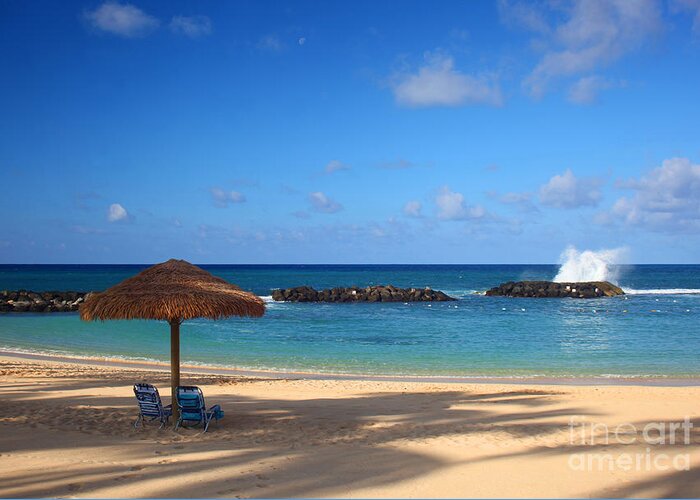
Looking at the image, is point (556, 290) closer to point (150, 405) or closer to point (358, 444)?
point (358, 444)

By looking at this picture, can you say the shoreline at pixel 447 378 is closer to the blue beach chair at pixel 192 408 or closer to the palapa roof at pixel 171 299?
the blue beach chair at pixel 192 408

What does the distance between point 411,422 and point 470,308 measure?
3279cm

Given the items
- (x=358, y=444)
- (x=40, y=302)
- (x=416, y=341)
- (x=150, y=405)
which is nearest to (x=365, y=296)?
(x=40, y=302)

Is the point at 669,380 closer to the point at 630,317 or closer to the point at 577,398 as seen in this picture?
the point at 577,398

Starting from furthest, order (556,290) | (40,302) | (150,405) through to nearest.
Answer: (556,290) → (40,302) → (150,405)

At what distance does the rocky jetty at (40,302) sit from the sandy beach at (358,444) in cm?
2961

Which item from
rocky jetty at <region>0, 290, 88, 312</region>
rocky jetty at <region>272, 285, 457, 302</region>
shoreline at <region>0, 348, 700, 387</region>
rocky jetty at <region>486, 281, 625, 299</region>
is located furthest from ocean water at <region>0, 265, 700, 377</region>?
rocky jetty at <region>486, 281, 625, 299</region>

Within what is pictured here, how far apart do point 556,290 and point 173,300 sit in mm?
51055

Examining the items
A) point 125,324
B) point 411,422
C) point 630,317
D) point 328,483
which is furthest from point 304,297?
point 328,483

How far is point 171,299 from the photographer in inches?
377

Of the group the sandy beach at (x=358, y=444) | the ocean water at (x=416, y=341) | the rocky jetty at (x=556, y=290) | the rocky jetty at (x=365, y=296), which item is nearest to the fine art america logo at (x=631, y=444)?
the sandy beach at (x=358, y=444)

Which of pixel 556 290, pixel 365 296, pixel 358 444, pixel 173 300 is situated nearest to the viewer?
pixel 358 444

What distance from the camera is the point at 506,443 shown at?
9.40 metres

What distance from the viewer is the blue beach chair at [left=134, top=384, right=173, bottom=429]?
1015cm
